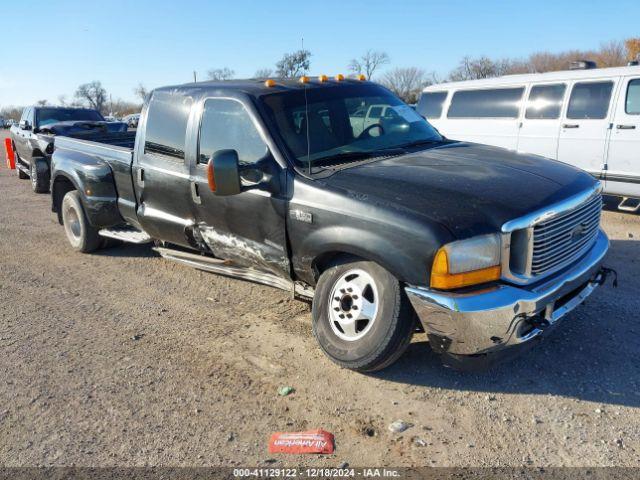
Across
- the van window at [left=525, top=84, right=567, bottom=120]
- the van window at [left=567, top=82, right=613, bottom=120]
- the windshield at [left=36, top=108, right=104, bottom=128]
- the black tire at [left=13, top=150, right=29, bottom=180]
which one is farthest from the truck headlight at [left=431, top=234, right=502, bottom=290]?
the black tire at [left=13, top=150, right=29, bottom=180]

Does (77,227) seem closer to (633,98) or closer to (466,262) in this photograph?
(466,262)

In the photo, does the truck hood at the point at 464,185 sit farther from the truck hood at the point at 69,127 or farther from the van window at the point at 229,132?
the truck hood at the point at 69,127

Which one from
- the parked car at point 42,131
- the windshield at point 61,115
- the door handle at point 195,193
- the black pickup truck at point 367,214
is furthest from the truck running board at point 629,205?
the windshield at point 61,115

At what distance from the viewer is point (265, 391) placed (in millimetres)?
3480

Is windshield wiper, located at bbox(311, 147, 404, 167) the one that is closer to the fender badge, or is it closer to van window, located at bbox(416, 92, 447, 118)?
the fender badge

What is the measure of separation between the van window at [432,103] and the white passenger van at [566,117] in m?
0.07

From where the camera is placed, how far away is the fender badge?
3.62 m

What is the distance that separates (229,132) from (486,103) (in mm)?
6740

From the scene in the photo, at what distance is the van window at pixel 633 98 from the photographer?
7582mm

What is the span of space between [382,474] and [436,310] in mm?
916

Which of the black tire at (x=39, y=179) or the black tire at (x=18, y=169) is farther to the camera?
the black tire at (x=18, y=169)

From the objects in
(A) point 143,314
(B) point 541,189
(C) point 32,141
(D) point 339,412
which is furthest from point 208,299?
(C) point 32,141

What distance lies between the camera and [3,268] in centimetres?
624

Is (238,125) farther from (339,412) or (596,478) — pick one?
(596,478)
